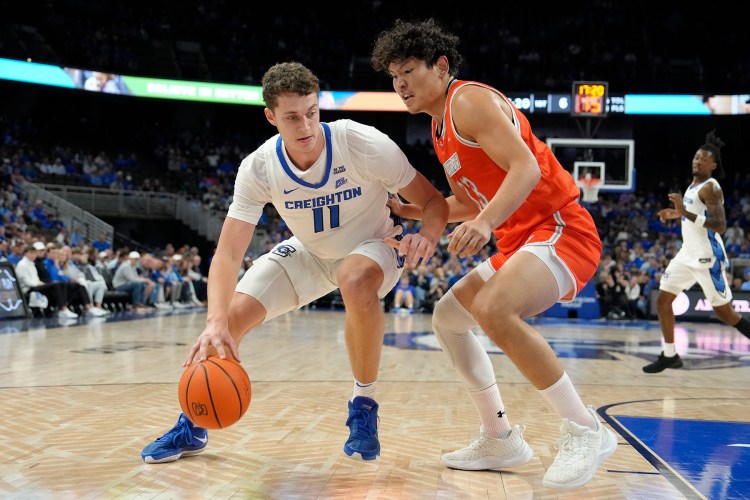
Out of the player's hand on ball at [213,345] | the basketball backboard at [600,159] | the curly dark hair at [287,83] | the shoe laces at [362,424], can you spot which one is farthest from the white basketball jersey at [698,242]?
the basketball backboard at [600,159]

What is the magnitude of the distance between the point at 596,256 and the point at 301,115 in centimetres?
146

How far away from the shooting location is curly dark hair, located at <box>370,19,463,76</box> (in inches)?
128

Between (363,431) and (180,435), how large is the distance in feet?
2.78

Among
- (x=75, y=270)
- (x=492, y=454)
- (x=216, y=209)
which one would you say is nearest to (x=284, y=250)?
(x=492, y=454)

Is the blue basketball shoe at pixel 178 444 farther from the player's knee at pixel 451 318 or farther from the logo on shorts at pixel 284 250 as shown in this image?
the player's knee at pixel 451 318

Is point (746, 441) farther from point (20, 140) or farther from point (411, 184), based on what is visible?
point (20, 140)

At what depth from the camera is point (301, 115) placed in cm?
336

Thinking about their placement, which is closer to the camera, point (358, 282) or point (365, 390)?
point (358, 282)

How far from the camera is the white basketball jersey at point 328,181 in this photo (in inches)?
140

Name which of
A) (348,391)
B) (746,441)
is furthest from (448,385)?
(746,441)

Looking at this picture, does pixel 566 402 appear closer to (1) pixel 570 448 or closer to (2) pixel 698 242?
(1) pixel 570 448

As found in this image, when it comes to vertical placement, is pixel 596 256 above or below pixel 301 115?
below

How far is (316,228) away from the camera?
369 centimetres

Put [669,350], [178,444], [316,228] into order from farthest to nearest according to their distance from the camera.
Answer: [669,350] < [316,228] < [178,444]
